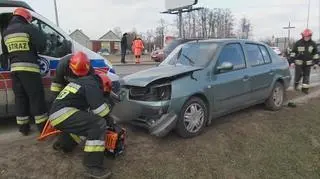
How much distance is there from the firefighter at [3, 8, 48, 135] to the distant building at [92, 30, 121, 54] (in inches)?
2876

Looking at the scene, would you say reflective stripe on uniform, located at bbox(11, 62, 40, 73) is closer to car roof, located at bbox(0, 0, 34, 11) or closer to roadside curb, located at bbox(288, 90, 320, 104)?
car roof, located at bbox(0, 0, 34, 11)

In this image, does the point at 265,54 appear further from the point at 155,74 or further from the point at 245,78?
the point at 155,74

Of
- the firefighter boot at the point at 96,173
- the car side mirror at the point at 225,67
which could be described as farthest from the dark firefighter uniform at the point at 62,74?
the car side mirror at the point at 225,67

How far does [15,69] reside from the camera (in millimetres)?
5457

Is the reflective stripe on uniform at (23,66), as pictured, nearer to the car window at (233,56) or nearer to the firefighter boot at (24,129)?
the firefighter boot at (24,129)

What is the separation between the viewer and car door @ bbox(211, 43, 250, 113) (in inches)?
236

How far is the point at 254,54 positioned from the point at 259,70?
334 millimetres

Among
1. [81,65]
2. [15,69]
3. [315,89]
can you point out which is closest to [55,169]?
[81,65]

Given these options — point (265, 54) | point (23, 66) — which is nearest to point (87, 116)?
point (23, 66)

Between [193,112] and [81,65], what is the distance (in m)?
1.94

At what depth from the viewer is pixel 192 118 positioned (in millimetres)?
5523

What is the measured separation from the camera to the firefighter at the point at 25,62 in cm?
541

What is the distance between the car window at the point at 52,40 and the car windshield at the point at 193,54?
1.87 meters

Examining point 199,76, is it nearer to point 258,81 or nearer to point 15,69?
point 258,81
